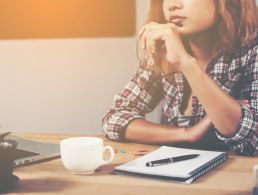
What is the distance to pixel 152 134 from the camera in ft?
5.64

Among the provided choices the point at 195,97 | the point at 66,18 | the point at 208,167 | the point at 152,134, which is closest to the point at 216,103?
the point at 195,97

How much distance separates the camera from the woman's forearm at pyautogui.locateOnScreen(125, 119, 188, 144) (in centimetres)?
171

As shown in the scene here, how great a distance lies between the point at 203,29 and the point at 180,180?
71 centimetres

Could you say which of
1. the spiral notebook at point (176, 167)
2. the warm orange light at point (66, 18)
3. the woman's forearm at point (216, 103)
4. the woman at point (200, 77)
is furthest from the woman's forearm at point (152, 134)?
the warm orange light at point (66, 18)

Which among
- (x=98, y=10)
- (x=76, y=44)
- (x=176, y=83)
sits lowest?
(x=176, y=83)

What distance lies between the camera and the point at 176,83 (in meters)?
1.79

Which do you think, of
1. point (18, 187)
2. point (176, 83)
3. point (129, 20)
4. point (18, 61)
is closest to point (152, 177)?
point (18, 187)

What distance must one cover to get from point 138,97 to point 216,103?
326 mm

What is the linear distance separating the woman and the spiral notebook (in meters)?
0.26

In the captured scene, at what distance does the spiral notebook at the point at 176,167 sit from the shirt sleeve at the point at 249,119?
22cm

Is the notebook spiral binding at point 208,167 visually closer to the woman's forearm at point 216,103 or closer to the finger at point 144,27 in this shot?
the woman's forearm at point 216,103

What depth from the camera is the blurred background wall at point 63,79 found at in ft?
6.24

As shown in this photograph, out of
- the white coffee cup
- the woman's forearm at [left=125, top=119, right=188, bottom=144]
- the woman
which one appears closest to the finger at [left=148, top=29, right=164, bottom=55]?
the woman

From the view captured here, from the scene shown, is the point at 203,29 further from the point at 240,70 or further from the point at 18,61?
the point at 18,61
